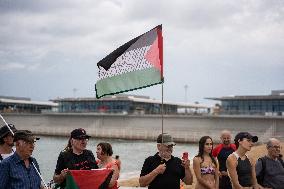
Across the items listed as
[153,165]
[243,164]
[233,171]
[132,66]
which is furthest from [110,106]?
[153,165]

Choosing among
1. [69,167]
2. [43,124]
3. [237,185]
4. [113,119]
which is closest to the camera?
[69,167]

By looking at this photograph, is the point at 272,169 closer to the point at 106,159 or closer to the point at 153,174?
the point at 153,174

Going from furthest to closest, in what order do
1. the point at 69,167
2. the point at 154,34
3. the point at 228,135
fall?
the point at 228,135 < the point at 154,34 < the point at 69,167

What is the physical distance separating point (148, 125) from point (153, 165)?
6829cm

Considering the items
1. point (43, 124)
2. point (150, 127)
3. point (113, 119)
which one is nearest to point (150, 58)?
point (150, 127)

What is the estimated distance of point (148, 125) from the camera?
2904 inches

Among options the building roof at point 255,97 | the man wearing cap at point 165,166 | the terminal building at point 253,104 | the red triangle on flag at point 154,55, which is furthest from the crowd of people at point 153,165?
the building roof at point 255,97

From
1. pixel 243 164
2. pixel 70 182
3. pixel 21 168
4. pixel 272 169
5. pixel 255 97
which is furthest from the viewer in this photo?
pixel 255 97

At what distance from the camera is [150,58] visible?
7.19 meters

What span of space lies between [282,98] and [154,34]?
69.6m

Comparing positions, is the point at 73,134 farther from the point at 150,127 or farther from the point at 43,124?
the point at 43,124

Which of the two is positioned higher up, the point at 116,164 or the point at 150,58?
the point at 150,58

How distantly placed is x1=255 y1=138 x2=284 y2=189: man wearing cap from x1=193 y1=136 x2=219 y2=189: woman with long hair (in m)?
0.76

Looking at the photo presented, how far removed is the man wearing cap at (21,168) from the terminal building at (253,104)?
68754 mm
